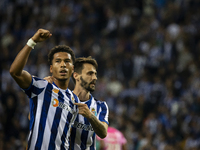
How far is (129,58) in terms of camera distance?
11977 mm

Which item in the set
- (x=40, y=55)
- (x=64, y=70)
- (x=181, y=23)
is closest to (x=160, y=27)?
(x=181, y=23)

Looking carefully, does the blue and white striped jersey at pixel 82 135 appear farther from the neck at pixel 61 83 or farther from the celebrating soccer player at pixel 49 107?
the neck at pixel 61 83

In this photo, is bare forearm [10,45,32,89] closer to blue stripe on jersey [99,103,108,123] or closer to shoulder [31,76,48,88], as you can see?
shoulder [31,76,48,88]

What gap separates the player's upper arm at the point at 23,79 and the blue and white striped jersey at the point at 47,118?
0.23ft

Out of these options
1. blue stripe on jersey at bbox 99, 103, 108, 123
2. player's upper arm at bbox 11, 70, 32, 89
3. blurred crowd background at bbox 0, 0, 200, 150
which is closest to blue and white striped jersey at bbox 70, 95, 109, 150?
blue stripe on jersey at bbox 99, 103, 108, 123

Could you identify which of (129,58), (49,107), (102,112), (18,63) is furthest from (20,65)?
(129,58)

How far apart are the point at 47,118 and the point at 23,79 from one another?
1.57 feet

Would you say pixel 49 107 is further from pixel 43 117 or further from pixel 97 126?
pixel 97 126

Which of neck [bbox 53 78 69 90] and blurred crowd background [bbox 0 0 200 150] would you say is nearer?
neck [bbox 53 78 69 90]

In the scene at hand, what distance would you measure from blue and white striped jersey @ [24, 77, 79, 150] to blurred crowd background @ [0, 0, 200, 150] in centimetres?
600

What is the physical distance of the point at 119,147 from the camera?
5.86 m

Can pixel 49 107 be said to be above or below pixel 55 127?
above

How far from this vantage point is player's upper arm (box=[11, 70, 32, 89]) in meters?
3.10

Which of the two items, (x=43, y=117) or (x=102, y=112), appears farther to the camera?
Result: (x=102, y=112)
